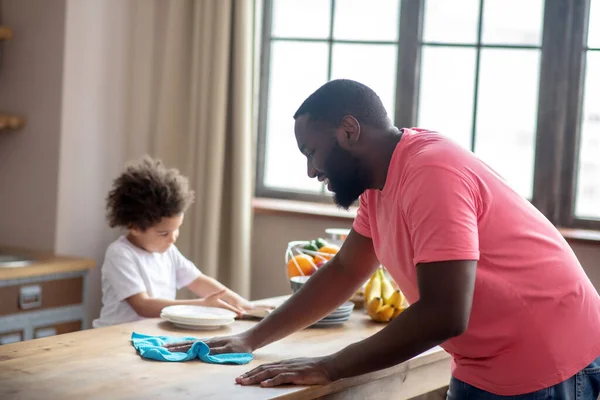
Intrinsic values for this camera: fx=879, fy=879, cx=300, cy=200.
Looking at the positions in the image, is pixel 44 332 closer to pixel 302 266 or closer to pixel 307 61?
pixel 302 266

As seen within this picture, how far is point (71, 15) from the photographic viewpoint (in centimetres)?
362

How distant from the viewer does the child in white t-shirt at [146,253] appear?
2.70 metres

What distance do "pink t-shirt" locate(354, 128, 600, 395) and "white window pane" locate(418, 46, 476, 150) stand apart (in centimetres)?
199

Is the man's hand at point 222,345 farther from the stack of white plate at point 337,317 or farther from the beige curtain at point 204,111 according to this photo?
the beige curtain at point 204,111

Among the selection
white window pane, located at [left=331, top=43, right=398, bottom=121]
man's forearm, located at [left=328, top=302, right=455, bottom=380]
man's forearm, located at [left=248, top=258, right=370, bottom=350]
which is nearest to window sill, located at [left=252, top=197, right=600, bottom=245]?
white window pane, located at [left=331, top=43, right=398, bottom=121]

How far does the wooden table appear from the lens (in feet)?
5.52

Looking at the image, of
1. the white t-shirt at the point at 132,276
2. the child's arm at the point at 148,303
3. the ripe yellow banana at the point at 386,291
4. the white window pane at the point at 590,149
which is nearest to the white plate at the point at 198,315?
the child's arm at the point at 148,303

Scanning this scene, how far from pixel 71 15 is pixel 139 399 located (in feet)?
7.82

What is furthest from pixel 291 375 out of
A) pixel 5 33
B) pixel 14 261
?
pixel 5 33

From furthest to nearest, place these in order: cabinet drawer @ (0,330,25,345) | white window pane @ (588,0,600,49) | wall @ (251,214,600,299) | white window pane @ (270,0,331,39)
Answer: white window pane @ (270,0,331,39) → wall @ (251,214,600,299) → white window pane @ (588,0,600,49) → cabinet drawer @ (0,330,25,345)

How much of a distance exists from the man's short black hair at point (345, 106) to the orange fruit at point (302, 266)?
3.17ft

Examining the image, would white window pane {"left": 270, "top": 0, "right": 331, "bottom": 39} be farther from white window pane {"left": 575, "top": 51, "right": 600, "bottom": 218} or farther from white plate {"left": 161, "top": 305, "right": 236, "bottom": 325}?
white plate {"left": 161, "top": 305, "right": 236, "bottom": 325}

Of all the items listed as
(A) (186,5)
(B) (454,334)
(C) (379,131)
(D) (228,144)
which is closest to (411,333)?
(B) (454,334)

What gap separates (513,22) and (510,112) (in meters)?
0.37
